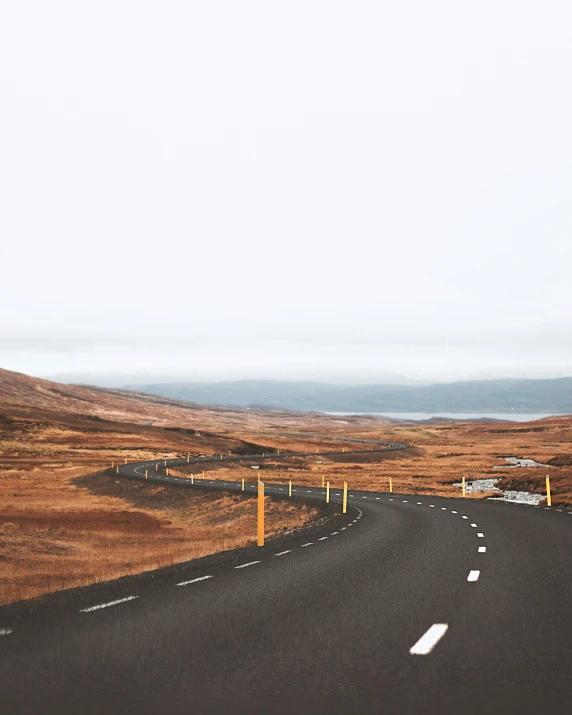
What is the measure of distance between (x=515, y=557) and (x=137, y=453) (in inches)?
3936

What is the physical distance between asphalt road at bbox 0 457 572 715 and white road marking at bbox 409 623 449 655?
22 mm

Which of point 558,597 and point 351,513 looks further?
point 351,513

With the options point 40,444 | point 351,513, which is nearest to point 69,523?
point 351,513

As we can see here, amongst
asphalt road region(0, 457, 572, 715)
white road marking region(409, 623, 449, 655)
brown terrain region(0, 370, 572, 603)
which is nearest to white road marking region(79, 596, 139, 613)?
asphalt road region(0, 457, 572, 715)

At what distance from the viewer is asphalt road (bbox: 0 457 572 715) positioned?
240 inches

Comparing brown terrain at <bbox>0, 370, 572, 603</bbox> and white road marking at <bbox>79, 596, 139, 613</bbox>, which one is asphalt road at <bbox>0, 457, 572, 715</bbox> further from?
brown terrain at <bbox>0, 370, 572, 603</bbox>

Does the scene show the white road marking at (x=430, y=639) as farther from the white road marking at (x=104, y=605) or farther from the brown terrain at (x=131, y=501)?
the brown terrain at (x=131, y=501)

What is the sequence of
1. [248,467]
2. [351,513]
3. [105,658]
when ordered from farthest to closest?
[248,467]
[351,513]
[105,658]

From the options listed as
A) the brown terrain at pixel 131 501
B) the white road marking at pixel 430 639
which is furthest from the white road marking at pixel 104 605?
the white road marking at pixel 430 639

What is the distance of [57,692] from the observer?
20.3ft

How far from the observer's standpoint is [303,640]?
809cm

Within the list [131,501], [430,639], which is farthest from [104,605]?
[131,501]

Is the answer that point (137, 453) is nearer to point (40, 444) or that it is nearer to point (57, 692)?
point (40, 444)

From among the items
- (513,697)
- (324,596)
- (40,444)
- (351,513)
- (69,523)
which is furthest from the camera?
(40,444)
